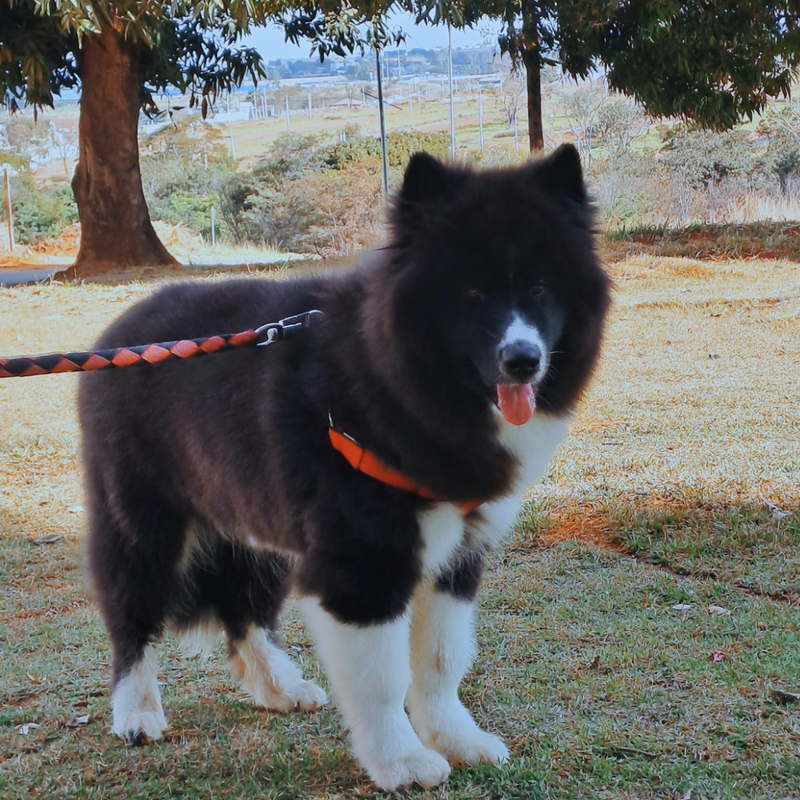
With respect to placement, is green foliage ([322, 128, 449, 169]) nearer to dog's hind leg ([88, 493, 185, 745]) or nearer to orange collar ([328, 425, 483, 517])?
dog's hind leg ([88, 493, 185, 745])

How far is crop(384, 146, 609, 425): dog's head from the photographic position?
283 centimetres

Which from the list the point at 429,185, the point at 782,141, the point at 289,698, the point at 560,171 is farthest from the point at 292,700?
the point at 782,141

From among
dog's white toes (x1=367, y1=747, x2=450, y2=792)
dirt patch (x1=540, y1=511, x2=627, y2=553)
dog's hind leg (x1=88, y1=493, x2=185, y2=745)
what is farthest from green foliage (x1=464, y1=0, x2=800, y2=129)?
dog's white toes (x1=367, y1=747, x2=450, y2=792)

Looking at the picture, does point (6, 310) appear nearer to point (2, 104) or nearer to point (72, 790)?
point (2, 104)

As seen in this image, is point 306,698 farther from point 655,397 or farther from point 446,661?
point 655,397

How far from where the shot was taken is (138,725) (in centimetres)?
358

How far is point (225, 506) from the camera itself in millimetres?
3486

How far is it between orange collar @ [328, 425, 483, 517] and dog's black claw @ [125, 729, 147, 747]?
4.50ft

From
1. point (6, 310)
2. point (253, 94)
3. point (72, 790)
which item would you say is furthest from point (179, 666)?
point (253, 94)

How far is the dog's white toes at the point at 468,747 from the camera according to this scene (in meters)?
3.33

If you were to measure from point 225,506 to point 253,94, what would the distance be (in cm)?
3952

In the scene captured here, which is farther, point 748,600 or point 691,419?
point 691,419

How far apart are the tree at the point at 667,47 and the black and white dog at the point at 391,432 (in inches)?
437

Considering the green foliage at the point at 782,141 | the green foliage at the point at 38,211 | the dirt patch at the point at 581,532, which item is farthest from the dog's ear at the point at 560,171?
the green foliage at the point at 38,211
